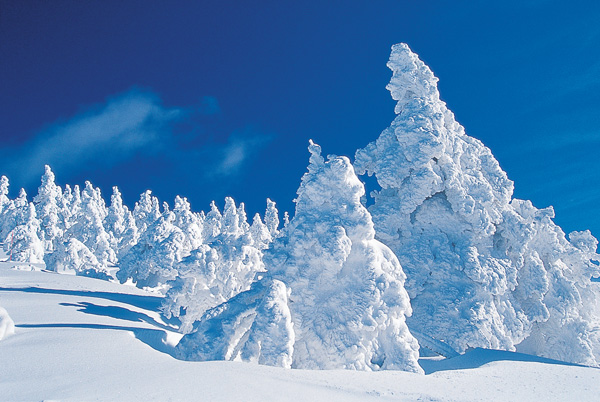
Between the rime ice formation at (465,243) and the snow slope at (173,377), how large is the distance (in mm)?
4348

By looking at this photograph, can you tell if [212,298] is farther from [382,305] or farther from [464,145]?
[464,145]

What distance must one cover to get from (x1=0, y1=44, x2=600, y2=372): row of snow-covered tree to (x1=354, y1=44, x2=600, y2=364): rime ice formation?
0.06 metres

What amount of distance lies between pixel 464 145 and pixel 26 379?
72.4 ft

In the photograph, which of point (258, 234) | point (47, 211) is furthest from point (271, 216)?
point (47, 211)

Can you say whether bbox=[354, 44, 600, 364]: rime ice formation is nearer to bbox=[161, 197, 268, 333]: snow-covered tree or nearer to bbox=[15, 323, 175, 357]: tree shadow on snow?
Result: bbox=[161, 197, 268, 333]: snow-covered tree

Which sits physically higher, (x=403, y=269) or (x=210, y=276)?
(x=403, y=269)

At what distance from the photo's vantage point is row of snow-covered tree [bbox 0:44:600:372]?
12773 mm

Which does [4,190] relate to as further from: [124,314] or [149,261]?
[124,314]

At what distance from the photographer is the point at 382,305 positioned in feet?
42.3

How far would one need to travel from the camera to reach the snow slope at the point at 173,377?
7688 mm

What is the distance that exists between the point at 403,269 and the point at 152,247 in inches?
904

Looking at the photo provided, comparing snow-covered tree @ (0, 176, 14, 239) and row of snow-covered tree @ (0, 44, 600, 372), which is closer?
row of snow-covered tree @ (0, 44, 600, 372)

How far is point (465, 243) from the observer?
20.6 metres

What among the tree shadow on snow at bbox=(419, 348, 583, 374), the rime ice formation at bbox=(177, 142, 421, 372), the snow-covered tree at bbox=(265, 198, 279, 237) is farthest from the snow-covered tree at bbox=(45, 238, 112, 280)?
the snow-covered tree at bbox=(265, 198, 279, 237)
